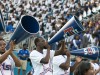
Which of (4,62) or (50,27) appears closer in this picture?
(4,62)

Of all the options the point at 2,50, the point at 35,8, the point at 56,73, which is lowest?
the point at 56,73

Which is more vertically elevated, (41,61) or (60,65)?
(41,61)

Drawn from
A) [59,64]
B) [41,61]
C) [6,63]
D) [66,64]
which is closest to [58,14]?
[59,64]

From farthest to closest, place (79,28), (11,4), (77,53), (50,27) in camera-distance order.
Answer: (11,4) → (50,27) → (77,53) → (79,28)

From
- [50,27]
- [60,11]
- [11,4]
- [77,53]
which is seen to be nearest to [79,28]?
[77,53]

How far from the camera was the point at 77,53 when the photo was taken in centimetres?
635

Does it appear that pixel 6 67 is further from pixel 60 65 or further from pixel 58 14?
pixel 58 14

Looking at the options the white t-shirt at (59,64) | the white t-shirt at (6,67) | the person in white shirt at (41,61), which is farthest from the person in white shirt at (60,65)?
the white t-shirt at (6,67)

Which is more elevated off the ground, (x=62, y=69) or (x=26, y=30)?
(x=26, y=30)

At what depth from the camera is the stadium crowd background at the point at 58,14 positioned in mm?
14117

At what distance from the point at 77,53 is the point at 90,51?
33 cm

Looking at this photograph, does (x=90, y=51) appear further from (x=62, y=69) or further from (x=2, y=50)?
(x=2, y=50)

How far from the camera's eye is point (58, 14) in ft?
71.9

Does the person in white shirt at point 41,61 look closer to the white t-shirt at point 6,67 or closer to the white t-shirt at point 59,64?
the white t-shirt at point 59,64
